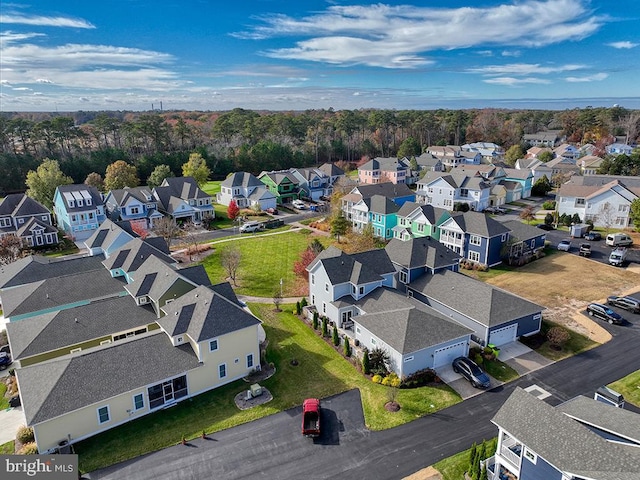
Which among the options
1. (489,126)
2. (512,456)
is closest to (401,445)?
(512,456)

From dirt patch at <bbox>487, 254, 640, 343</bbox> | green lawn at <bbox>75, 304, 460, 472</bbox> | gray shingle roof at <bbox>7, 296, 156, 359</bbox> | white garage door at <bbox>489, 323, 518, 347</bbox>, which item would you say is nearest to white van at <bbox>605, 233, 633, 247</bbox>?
dirt patch at <bbox>487, 254, 640, 343</bbox>

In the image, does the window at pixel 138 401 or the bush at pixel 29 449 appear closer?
the bush at pixel 29 449

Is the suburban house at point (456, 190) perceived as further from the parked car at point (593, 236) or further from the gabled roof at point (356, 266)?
the gabled roof at point (356, 266)

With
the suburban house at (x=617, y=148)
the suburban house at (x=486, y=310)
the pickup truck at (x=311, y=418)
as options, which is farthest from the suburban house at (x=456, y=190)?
the suburban house at (x=617, y=148)

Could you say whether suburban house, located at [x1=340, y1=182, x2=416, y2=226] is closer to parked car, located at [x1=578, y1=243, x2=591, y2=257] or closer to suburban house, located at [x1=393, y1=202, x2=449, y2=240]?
suburban house, located at [x1=393, y1=202, x2=449, y2=240]

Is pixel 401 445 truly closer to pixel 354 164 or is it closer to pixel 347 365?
pixel 347 365

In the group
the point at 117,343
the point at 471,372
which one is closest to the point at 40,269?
the point at 117,343
